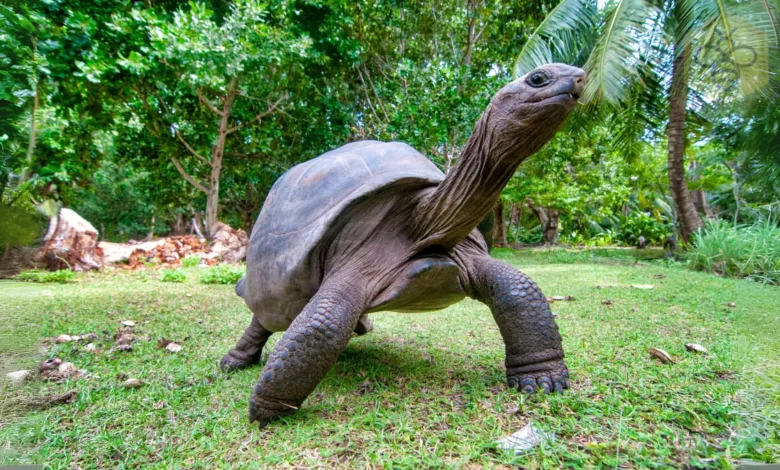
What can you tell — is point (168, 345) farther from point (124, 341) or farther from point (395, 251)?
point (395, 251)

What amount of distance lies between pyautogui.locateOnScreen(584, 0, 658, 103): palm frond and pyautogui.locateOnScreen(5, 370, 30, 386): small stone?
7.29 meters

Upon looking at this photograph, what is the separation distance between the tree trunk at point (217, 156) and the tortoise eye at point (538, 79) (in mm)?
7526

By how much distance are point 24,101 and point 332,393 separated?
6.62 feet

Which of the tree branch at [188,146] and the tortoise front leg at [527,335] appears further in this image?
the tree branch at [188,146]

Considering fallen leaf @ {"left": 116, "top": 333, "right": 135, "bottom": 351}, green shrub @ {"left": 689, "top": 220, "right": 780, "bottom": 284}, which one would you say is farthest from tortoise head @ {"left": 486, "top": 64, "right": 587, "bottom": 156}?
green shrub @ {"left": 689, "top": 220, "right": 780, "bottom": 284}

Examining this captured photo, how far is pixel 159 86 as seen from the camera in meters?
7.09

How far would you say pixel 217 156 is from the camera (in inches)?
325

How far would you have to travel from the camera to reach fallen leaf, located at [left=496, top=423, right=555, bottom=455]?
122 cm

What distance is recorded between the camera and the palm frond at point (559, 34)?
726 centimetres

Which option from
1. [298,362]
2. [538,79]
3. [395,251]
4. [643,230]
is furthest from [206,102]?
[643,230]

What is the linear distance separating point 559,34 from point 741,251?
16.5 feet

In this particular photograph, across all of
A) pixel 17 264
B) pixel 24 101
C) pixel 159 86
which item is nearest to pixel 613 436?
pixel 24 101

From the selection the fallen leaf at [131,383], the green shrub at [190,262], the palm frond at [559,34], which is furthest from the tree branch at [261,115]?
the fallen leaf at [131,383]

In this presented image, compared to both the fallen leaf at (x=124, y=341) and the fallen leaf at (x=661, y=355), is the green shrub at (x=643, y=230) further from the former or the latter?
the fallen leaf at (x=124, y=341)
